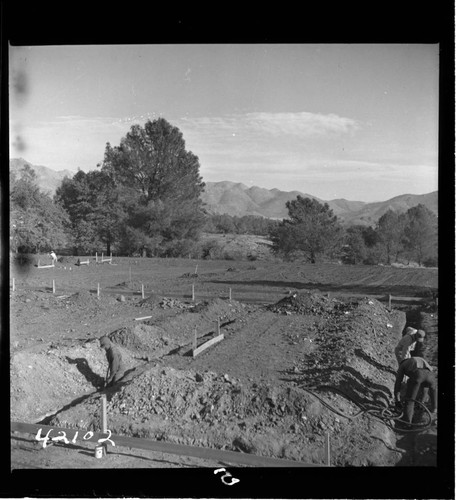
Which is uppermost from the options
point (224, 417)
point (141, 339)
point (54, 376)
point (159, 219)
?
point (159, 219)

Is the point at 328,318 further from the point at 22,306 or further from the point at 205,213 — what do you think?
the point at 22,306

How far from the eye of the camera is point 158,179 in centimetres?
473

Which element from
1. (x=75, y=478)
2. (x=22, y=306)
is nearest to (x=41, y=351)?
(x=22, y=306)

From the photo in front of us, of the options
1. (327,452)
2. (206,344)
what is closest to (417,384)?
(327,452)

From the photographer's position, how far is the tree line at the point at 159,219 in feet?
14.2

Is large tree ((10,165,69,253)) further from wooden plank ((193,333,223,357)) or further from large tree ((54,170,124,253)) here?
wooden plank ((193,333,223,357))

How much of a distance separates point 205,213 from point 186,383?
1.79 metres

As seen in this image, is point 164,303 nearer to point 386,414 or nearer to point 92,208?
point 92,208

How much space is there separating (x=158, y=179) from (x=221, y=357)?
1.94 metres

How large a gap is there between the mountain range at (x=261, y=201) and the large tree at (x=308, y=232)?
113 millimetres

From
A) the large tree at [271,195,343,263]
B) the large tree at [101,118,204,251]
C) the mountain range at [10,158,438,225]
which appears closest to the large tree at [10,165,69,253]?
the mountain range at [10,158,438,225]

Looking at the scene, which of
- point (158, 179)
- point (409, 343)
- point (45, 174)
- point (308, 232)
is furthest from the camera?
point (308, 232)

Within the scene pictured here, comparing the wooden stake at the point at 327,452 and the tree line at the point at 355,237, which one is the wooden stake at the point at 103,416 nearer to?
the wooden stake at the point at 327,452
